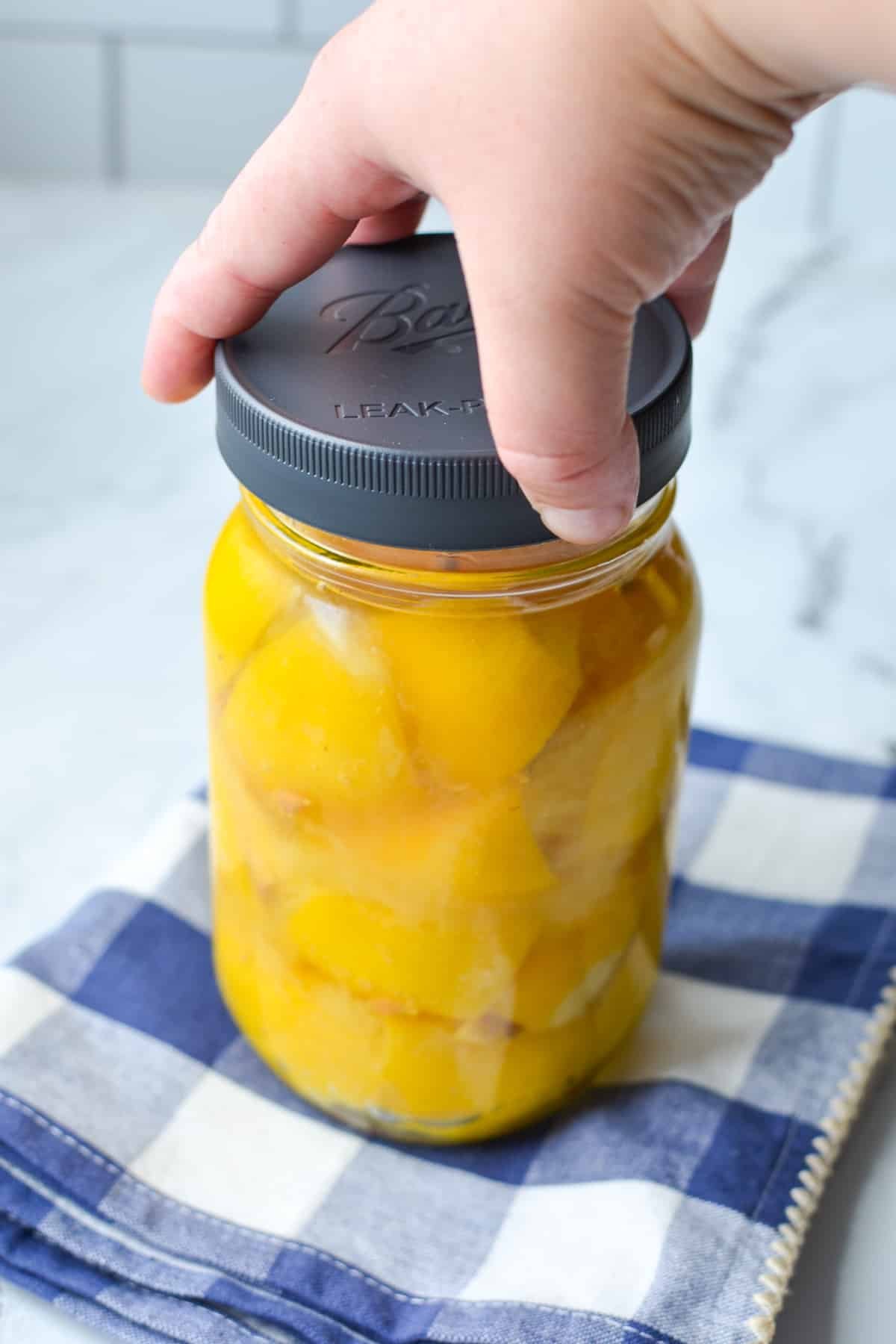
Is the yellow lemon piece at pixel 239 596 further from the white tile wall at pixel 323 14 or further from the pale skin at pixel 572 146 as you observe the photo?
the white tile wall at pixel 323 14

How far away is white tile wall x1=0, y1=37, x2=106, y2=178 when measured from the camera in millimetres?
1512

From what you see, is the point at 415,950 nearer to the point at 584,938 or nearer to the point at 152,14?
the point at 584,938

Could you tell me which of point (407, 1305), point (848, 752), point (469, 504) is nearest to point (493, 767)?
point (469, 504)

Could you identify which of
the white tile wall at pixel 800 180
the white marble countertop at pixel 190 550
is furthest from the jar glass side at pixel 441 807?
the white tile wall at pixel 800 180

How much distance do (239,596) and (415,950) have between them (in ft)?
0.49

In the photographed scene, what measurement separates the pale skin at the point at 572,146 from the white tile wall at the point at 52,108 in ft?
3.94

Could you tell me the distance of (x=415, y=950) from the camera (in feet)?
1.86

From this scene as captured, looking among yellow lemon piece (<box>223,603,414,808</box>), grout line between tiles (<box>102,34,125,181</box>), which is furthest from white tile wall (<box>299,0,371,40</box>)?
yellow lemon piece (<box>223,603,414,808</box>)

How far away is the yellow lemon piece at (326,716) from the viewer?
52 cm

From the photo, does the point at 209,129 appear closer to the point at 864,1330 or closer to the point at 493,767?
the point at 493,767

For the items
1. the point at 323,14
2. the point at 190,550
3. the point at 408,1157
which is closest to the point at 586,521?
the point at 408,1157

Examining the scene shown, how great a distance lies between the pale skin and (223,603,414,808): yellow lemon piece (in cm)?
11

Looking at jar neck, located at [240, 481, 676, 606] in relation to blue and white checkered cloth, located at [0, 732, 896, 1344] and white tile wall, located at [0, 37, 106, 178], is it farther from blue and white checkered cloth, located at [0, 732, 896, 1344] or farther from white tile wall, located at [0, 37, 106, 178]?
white tile wall, located at [0, 37, 106, 178]

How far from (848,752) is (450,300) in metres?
0.42
